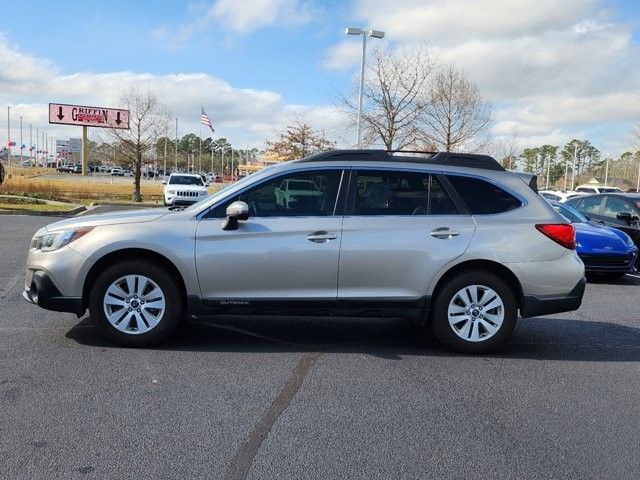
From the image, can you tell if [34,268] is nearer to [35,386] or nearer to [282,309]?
[35,386]

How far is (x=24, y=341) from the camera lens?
18.2 feet

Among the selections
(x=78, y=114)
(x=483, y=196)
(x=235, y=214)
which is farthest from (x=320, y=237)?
(x=78, y=114)

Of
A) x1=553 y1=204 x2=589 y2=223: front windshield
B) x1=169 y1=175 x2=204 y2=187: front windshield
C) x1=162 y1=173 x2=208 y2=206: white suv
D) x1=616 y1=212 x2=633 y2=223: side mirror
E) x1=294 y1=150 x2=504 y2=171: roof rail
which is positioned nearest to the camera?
x1=294 y1=150 x2=504 y2=171: roof rail

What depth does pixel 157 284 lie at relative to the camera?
5363 mm

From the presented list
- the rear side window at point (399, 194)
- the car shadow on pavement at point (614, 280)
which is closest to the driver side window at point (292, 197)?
the rear side window at point (399, 194)

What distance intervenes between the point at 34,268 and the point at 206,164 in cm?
13739

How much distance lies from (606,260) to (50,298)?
8581 mm

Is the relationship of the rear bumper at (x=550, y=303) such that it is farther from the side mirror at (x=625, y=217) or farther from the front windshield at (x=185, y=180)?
the front windshield at (x=185, y=180)

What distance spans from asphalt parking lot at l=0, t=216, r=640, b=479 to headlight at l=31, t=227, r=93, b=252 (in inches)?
34.7

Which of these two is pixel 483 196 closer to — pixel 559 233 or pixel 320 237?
pixel 559 233

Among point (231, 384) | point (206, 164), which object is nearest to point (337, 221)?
point (231, 384)

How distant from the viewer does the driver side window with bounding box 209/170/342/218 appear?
5.44m

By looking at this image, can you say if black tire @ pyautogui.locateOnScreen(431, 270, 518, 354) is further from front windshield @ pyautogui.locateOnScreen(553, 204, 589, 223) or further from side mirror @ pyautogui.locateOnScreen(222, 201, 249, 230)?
front windshield @ pyautogui.locateOnScreen(553, 204, 589, 223)

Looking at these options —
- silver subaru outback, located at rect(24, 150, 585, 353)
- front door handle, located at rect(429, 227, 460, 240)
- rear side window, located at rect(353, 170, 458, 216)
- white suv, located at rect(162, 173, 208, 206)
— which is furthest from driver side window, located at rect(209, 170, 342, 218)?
white suv, located at rect(162, 173, 208, 206)
